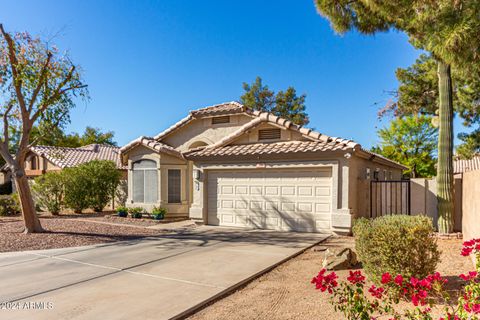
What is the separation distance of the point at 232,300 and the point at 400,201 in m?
8.95

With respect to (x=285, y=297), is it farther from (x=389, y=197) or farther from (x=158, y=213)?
(x=158, y=213)

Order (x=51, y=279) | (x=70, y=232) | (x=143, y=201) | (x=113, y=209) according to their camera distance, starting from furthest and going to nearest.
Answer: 1. (x=113, y=209)
2. (x=143, y=201)
3. (x=70, y=232)
4. (x=51, y=279)

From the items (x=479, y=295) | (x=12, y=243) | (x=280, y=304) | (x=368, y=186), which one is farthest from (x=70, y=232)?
(x=479, y=295)

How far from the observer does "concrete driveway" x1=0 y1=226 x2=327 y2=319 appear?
4816mm

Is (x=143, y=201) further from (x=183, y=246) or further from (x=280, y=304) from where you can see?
(x=280, y=304)

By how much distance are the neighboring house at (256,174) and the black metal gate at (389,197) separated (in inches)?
17.0

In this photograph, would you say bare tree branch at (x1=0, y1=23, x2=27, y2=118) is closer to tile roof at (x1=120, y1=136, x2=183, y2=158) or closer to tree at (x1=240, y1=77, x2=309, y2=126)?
tile roof at (x1=120, y1=136, x2=183, y2=158)

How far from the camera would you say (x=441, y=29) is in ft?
24.5

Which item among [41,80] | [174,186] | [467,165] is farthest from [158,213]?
[467,165]

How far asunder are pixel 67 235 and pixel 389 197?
11.7 meters

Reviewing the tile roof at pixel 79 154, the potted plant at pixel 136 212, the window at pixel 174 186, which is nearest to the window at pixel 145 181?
the potted plant at pixel 136 212

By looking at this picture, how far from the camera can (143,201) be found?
648 inches

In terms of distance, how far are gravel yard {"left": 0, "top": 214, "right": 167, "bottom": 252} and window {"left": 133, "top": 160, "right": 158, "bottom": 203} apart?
2.99m

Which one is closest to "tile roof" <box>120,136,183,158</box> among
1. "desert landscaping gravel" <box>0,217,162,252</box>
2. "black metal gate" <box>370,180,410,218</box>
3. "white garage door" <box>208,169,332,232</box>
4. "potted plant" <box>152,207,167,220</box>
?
"potted plant" <box>152,207,167,220</box>
